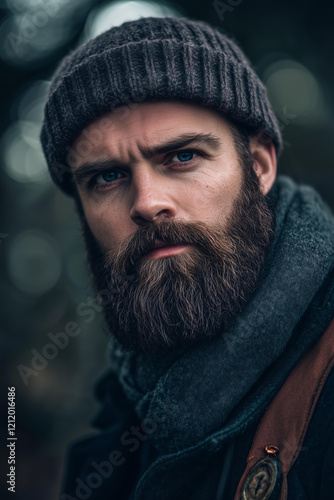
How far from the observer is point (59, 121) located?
181 centimetres

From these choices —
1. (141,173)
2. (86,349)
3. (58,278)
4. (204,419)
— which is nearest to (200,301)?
(204,419)

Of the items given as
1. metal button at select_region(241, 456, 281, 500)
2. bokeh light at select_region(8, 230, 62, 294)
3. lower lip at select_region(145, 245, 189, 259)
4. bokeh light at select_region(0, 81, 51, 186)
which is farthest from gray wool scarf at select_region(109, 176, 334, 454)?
bokeh light at select_region(8, 230, 62, 294)

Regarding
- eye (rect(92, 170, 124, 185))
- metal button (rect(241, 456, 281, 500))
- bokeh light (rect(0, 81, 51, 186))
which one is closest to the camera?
metal button (rect(241, 456, 281, 500))

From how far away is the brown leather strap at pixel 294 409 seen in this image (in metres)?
1.14

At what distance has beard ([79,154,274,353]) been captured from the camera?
154cm

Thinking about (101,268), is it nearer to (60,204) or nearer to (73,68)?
(73,68)

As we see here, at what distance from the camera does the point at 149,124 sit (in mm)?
1641

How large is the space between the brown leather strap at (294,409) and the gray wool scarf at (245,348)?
11 cm

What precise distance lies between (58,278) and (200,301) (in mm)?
5309

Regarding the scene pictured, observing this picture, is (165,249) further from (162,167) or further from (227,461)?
(227,461)

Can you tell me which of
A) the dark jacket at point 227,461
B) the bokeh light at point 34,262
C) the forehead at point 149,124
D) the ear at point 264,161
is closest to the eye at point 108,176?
the forehead at point 149,124

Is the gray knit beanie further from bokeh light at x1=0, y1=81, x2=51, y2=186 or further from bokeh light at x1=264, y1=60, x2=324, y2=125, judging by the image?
bokeh light at x1=0, y1=81, x2=51, y2=186

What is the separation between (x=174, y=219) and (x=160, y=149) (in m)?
0.31

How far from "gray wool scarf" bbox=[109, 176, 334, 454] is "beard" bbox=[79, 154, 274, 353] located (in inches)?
2.4
